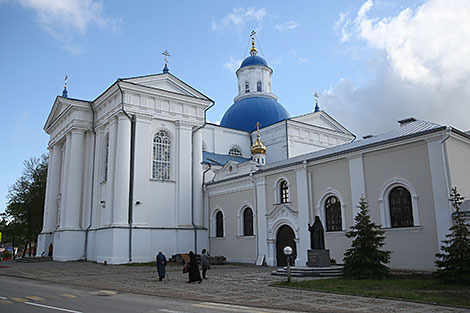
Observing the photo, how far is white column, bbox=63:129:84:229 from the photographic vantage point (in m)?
29.5

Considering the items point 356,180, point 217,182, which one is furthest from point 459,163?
point 217,182

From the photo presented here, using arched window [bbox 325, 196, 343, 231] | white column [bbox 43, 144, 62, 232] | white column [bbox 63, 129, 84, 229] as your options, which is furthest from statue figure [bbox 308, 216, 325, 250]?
white column [bbox 43, 144, 62, 232]

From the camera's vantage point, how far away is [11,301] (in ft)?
34.6

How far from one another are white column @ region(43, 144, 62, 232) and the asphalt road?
865 inches

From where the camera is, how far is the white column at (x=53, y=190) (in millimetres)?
34000

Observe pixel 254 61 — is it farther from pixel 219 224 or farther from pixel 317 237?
pixel 317 237

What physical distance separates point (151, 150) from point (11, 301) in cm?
1843

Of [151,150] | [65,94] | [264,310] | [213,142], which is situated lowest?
[264,310]

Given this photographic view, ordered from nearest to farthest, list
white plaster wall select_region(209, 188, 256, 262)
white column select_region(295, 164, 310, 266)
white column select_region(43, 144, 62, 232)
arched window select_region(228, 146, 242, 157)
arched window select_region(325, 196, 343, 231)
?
arched window select_region(325, 196, 343, 231)
white column select_region(295, 164, 310, 266)
white plaster wall select_region(209, 188, 256, 262)
white column select_region(43, 144, 62, 232)
arched window select_region(228, 146, 242, 157)

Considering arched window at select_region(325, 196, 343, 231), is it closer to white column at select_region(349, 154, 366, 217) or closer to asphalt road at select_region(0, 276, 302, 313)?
white column at select_region(349, 154, 366, 217)

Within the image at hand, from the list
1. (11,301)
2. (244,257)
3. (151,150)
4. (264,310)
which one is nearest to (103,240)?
(151,150)

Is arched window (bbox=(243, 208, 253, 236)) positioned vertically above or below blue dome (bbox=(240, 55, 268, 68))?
below

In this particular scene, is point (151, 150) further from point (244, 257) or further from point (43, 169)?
point (43, 169)

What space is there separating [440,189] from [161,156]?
722 inches
